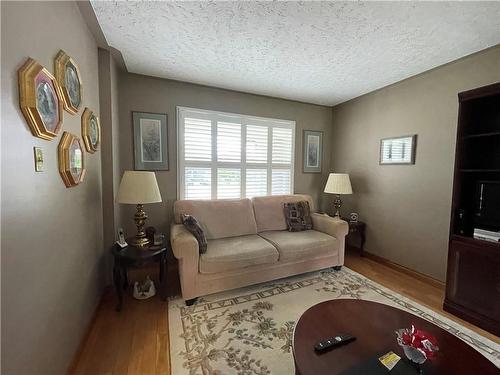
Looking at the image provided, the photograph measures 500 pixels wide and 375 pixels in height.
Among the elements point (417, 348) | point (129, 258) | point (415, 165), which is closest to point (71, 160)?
point (129, 258)

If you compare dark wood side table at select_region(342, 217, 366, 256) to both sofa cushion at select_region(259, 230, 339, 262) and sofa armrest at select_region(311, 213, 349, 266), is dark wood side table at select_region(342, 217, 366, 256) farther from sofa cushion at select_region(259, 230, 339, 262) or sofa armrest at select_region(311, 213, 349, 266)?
sofa cushion at select_region(259, 230, 339, 262)

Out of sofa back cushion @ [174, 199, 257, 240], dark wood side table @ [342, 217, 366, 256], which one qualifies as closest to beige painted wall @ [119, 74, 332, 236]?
sofa back cushion @ [174, 199, 257, 240]

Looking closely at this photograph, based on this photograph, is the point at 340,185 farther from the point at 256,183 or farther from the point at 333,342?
the point at 333,342

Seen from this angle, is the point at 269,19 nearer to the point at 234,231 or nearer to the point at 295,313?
the point at 234,231

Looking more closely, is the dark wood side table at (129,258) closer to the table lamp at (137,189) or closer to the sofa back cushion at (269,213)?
the table lamp at (137,189)

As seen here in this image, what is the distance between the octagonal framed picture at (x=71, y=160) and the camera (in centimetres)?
134

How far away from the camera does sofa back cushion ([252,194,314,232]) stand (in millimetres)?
3059

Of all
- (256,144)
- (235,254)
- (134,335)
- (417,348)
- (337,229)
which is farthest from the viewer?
(256,144)

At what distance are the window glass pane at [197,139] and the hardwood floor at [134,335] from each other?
5.87 ft

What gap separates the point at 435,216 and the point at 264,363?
8.01 feet

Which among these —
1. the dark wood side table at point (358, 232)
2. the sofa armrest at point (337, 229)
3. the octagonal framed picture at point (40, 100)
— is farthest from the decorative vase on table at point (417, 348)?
the dark wood side table at point (358, 232)

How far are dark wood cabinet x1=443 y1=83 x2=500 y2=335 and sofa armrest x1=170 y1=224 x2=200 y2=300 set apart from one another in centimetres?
240

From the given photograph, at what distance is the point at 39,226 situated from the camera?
3.60 ft

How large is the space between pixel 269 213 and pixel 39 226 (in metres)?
2.42
